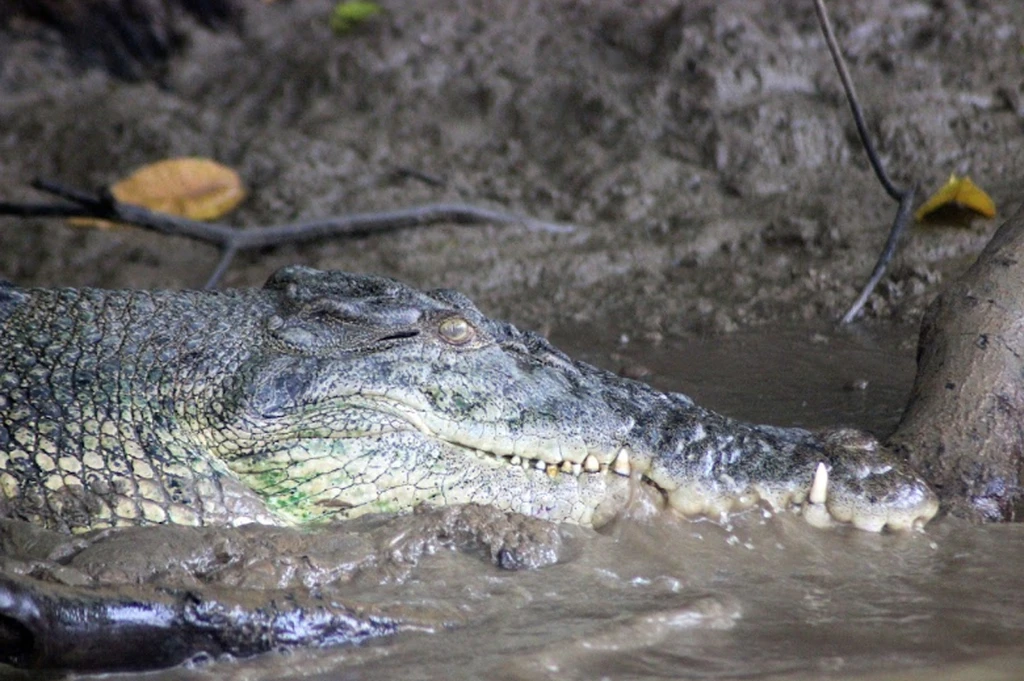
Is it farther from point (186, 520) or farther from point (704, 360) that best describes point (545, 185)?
point (186, 520)

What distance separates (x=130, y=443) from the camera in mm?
3473

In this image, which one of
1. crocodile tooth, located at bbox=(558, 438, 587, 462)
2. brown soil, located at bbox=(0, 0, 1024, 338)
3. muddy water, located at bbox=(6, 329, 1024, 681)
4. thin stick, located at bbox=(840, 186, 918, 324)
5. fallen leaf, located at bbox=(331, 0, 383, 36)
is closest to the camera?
muddy water, located at bbox=(6, 329, 1024, 681)

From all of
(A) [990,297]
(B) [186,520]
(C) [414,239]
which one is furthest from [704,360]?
(B) [186,520]

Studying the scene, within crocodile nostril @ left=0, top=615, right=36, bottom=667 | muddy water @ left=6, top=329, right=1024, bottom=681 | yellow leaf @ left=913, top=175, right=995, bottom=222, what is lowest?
crocodile nostril @ left=0, top=615, right=36, bottom=667

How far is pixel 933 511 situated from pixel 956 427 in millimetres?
321

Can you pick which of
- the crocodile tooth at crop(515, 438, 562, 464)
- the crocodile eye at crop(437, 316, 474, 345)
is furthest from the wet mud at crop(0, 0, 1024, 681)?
the crocodile eye at crop(437, 316, 474, 345)

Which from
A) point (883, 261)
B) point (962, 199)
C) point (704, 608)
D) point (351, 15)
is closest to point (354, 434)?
point (704, 608)

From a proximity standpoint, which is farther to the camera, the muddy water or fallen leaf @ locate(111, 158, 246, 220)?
fallen leaf @ locate(111, 158, 246, 220)

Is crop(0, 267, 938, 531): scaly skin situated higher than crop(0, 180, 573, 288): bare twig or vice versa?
crop(0, 180, 573, 288): bare twig

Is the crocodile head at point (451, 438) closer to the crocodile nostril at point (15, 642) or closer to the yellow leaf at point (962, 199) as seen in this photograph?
the crocodile nostril at point (15, 642)

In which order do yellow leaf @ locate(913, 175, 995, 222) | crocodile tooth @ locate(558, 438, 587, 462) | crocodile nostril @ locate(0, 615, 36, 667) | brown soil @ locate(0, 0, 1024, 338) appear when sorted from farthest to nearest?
1. brown soil @ locate(0, 0, 1024, 338)
2. yellow leaf @ locate(913, 175, 995, 222)
3. crocodile tooth @ locate(558, 438, 587, 462)
4. crocodile nostril @ locate(0, 615, 36, 667)

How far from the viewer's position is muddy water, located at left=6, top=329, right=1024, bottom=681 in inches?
111

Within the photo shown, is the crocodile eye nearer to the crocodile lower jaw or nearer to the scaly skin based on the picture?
the scaly skin

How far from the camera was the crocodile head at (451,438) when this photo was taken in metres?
3.51
